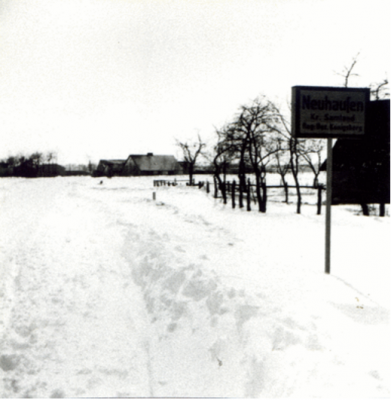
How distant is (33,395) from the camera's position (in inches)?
124

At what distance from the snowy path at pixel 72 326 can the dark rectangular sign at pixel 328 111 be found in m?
3.43

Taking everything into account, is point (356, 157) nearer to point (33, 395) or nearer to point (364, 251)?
point (364, 251)

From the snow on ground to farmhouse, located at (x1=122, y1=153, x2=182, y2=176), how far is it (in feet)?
252

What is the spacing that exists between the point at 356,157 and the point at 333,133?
10289mm

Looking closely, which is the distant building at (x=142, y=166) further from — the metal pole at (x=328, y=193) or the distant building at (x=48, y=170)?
the metal pole at (x=328, y=193)

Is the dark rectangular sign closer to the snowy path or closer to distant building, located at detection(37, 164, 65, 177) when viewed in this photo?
the snowy path

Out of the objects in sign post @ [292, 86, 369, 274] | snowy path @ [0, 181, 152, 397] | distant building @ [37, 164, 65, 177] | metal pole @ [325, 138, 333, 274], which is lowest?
snowy path @ [0, 181, 152, 397]

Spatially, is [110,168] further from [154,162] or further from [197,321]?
[197,321]

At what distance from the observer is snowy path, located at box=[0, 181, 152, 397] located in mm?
3316

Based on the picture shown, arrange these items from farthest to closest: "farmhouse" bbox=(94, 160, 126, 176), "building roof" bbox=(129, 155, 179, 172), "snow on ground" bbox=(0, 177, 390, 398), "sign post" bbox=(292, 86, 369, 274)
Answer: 1. "farmhouse" bbox=(94, 160, 126, 176)
2. "building roof" bbox=(129, 155, 179, 172)
3. "sign post" bbox=(292, 86, 369, 274)
4. "snow on ground" bbox=(0, 177, 390, 398)

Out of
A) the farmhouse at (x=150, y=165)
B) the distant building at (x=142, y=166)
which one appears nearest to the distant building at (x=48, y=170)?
the distant building at (x=142, y=166)

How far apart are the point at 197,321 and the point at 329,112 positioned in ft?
11.0

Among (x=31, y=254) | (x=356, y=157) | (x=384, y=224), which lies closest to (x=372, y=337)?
(x=31, y=254)

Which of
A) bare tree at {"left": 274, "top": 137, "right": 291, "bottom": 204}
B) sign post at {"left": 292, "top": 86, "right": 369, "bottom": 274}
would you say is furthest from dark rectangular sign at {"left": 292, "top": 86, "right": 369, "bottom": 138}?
bare tree at {"left": 274, "top": 137, "right": 291, "bottom": 204}
